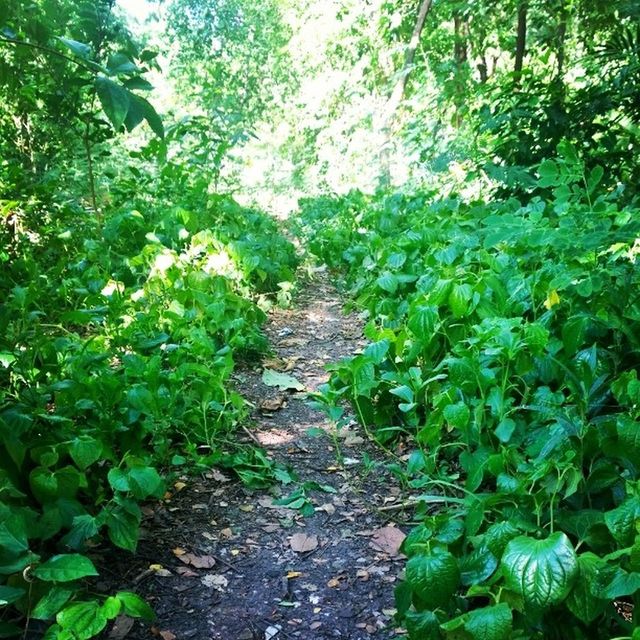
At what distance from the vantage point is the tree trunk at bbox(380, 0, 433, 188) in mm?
9250

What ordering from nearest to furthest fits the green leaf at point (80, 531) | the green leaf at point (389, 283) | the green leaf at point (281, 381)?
1. the green leaf at point (80, 531)
2. the green leaf at point (281, 381)
3. the green leaf at point (389, 283)

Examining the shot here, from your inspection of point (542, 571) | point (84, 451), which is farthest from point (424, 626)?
point (84, 451)

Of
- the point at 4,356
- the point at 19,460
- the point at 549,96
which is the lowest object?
the point at 19,460

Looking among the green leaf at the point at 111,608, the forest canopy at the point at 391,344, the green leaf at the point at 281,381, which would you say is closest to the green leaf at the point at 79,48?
the forest canopy at the point at 391,344

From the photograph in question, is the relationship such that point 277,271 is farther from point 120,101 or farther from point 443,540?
point 120,101

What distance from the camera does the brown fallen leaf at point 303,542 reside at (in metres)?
2.32

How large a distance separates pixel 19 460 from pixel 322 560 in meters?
1.11

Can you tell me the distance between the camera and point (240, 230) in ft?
19.3

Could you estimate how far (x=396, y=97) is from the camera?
9727mm

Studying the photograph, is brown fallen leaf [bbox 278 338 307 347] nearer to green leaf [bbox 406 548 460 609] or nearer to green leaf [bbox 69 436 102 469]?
green leaf [bbox 69 436 102 469]

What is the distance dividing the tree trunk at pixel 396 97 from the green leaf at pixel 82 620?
846 centimetres

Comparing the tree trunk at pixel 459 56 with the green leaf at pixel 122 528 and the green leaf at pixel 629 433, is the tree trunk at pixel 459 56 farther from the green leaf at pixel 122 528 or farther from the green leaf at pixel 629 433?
the green leaf at pixel 122 528

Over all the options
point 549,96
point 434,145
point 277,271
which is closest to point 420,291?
point 277,271

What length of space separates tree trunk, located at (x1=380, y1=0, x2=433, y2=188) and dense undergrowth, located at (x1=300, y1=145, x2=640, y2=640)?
604cm
